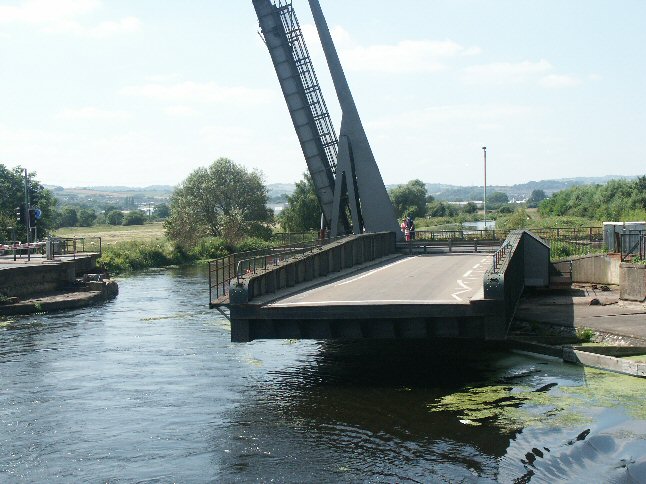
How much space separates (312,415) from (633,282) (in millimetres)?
14427

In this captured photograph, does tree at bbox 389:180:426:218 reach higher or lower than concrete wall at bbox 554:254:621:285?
higher

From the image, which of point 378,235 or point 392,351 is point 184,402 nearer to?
point 392,351

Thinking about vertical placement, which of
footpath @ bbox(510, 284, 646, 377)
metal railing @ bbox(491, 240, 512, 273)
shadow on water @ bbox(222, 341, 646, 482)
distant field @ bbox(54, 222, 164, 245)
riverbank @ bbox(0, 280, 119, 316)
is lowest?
shadow on water @ bbox(222, 341, 646, 482)

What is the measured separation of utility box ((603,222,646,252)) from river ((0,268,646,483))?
13.8 metres

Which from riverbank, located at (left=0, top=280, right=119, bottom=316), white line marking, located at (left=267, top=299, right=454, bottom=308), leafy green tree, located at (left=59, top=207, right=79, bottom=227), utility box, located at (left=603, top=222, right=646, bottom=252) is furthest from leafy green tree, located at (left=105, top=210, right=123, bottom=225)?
white line marking, located at (left=267, top=299, right=454, bottom=308)

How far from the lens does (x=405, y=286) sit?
24.6m

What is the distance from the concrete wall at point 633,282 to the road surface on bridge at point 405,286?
4.43 m

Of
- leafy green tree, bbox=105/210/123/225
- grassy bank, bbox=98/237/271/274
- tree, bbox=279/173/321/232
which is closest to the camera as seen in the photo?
grassy bank, bbox=98/237/271/274

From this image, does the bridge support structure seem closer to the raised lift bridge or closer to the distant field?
the raised lift bridge

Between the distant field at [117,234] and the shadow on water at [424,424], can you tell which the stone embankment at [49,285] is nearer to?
the shadow on water at [424,424]

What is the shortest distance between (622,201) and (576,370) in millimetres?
73552

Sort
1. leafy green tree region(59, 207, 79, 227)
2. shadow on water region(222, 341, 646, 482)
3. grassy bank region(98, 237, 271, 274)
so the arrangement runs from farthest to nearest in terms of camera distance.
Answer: leafy green tree region(59, 207, 79, 227)
grassy bank region(98, 237, 271, 274)
shadow on water region(222, 341, 646, 482)

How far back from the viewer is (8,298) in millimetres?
37844

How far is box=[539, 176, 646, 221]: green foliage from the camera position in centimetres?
8319
